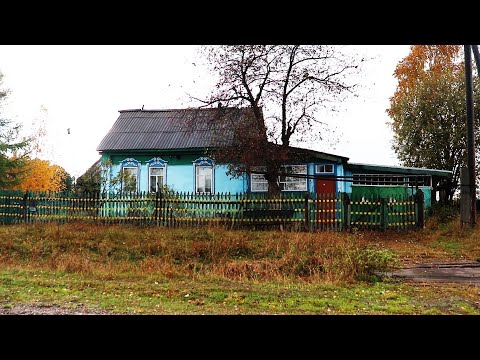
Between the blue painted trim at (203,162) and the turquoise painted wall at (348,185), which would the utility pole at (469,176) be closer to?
the turquoise painted wall at (348,185)

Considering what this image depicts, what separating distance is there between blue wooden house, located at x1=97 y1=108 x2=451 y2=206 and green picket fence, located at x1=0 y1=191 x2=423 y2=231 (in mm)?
2441

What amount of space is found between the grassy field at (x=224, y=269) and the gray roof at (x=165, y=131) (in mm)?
5241

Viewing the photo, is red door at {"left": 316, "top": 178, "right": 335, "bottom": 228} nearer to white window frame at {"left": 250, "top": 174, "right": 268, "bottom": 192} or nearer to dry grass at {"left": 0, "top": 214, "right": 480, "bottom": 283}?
dry grass at {"left": 0, "top": 214, "right": 480, "bottom": 283}

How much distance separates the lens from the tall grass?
29.8ft

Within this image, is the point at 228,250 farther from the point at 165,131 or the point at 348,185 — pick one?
the point at 165,131

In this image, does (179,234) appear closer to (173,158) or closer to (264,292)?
(264,292)

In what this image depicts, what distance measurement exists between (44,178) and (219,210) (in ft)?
59.7

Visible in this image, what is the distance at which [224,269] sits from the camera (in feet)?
31.7

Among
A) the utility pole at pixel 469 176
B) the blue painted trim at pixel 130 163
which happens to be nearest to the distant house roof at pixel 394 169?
the utility pole at pixel 469 176

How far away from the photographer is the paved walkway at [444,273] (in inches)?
325

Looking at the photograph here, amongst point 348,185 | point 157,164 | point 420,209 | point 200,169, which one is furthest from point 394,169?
point 157,164

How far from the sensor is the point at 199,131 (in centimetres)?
1955
